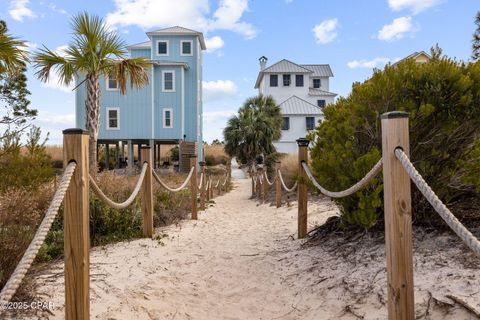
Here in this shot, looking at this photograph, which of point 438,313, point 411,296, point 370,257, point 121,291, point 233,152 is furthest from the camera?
point 233,152

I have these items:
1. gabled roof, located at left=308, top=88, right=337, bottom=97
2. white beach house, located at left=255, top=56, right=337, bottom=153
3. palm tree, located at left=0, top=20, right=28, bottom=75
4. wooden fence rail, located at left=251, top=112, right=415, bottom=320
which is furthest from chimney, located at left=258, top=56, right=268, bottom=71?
wooden fence rail, located at left=251, top=112, right=415, bottom=320

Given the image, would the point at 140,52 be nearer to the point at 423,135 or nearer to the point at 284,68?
the point at 284,68

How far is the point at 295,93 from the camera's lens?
41.3 m

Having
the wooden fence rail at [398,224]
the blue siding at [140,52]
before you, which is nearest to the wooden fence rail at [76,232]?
the wooden fence rail at [398,224]

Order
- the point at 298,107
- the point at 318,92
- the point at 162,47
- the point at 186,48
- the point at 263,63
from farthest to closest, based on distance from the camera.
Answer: the point at 263,63 → the point at 318,92 → the point at 298,107 → the point at 186,48 → the point at 162,47

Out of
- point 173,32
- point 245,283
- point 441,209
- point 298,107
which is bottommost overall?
point 245,283

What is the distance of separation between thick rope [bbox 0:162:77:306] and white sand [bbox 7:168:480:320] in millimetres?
1184

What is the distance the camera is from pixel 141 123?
24.8 meters

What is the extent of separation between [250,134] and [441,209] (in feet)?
78.7

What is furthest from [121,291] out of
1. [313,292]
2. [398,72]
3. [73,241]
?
[398,72]

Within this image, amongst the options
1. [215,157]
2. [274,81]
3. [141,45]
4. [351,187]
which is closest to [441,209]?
[351,187]

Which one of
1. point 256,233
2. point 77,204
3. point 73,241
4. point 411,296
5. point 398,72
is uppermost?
point 398,72

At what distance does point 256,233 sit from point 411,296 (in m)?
4.80

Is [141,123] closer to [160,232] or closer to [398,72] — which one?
[160,232]
